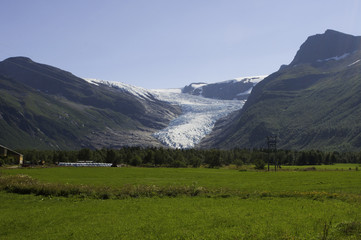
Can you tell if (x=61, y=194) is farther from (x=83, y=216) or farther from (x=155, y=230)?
(x=155, y=230)

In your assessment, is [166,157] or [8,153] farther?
[166,157]

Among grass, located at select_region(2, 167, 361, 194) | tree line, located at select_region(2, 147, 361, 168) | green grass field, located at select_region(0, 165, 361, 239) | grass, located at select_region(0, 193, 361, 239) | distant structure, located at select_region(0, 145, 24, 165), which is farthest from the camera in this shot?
tree line, located at select_region(2, 147, 361, 168)

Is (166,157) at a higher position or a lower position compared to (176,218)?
lower

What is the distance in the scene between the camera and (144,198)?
44500mm

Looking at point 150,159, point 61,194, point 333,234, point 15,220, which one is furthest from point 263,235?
point 150,159

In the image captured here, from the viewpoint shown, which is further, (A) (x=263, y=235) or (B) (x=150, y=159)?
(B) (x=150, y=159)

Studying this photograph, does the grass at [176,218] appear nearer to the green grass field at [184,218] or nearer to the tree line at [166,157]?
the green grass field at [184,218]

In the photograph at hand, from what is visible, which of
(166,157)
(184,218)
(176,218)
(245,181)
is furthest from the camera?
(166,157)

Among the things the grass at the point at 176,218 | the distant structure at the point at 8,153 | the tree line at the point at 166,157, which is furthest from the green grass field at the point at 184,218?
the tree line at the point at 166,157

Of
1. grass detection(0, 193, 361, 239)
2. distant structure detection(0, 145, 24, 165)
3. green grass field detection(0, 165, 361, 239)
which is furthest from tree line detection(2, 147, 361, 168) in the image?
grass detection(0, 193, 361, 239)

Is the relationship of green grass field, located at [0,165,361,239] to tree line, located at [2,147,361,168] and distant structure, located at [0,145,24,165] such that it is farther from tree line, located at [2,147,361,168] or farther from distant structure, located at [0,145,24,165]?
tree line, located at [2,147,361,168]

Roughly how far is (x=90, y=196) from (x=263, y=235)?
28692 mm

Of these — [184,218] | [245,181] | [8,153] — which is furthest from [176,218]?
[8,153]

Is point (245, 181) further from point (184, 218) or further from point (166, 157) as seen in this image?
point (166, 157)
